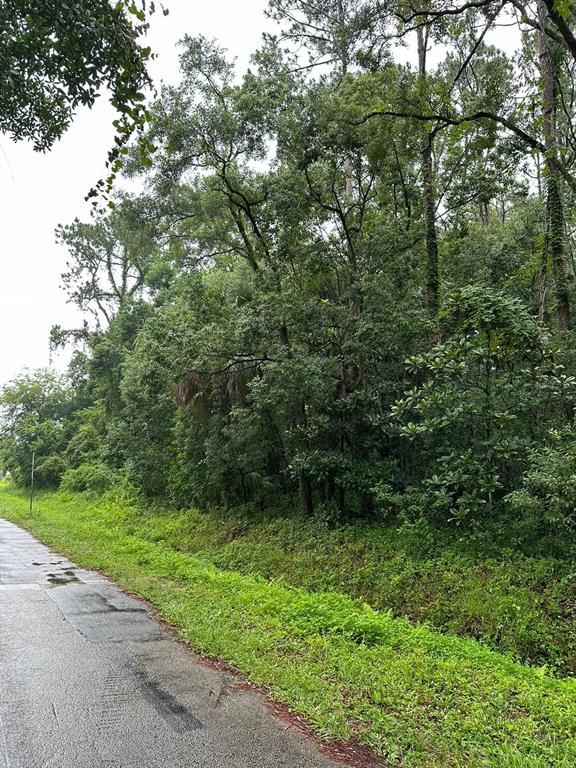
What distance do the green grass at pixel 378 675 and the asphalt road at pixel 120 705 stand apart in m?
0.32

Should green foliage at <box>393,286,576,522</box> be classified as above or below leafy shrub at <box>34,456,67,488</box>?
above

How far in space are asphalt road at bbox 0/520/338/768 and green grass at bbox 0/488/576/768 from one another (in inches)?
12.7

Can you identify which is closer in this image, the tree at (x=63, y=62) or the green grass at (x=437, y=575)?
the tree at (x=63, y=62)

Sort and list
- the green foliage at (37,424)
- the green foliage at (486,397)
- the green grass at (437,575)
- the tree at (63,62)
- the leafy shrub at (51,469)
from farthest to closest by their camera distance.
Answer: the green foliage at (37,424), the leafy shrub at (51,469), the green foliage at (486,397), the green grass at (437,575), the tree at (63,62)

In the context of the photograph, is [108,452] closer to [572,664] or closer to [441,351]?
[441,351]

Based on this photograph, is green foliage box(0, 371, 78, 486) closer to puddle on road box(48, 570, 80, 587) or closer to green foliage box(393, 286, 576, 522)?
puddle on road box(48, 570, 80, 587)

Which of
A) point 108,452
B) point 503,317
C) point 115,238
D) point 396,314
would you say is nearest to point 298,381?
point 396,314

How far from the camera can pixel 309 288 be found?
11.2m

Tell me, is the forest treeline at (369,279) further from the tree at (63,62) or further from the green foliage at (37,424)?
the green foliage at (37,424)

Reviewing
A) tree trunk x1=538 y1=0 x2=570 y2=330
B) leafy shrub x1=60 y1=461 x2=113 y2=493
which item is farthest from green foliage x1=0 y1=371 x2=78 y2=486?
tree trunk x1=538 y1=0 x2=570 y2=330

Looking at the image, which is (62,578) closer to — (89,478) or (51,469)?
(89,478)

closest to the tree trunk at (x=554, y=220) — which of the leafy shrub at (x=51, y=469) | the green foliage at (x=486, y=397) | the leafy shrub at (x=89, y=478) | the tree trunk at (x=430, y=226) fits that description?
the green foliage at (x=486, y=397)

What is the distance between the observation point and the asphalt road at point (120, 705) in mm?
3072

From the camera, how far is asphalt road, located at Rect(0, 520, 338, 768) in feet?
10.1
